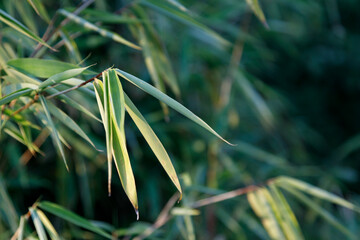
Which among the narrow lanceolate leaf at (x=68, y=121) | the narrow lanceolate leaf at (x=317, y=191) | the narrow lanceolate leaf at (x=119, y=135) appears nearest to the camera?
the narrow lanceolate leaf at (x=119, y=135)

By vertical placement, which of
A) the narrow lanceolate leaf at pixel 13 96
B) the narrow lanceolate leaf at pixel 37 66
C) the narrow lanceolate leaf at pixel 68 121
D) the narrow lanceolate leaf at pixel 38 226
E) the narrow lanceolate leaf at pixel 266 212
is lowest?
the narrow lanceolate leaf at pixel 266 212

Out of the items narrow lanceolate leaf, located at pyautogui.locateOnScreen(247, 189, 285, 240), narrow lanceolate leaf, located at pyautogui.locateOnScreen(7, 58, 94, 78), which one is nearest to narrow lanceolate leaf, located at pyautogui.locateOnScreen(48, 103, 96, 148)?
narrow lanceolate leaf, located at pyautogui.locateOnScreen(7, 58, 94, 78)

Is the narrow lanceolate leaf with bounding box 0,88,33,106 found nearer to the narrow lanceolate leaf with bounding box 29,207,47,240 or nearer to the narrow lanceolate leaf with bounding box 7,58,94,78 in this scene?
the narrow lanceolate leaf with bounding box 7,58,94,78

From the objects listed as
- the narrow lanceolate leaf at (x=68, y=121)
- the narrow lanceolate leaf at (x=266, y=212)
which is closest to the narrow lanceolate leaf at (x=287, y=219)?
the narrow lanceolate leaf at (x=266, y=212)

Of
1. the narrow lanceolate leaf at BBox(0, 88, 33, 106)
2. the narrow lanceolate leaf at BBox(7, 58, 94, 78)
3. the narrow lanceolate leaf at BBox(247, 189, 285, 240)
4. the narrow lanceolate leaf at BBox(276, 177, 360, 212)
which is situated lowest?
the narrow lanceolate leaf at BBox(247, 189, 285, 240)

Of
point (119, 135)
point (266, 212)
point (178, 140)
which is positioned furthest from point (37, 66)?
point (178, 140)

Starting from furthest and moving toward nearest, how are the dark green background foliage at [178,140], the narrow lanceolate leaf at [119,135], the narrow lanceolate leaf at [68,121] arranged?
1. the dark green background foliage at [178,140]
2. the narrow lanceolate leaf at [68,121]
3. the narrow lanceolate leaf at [119,135]

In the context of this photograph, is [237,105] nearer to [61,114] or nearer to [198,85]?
[198,85]

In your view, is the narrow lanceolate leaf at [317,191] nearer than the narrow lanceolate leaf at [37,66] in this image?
No

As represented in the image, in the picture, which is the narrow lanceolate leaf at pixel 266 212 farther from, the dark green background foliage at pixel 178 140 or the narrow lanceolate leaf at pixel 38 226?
the narrow lanceolate leaf at pixel 38 226
